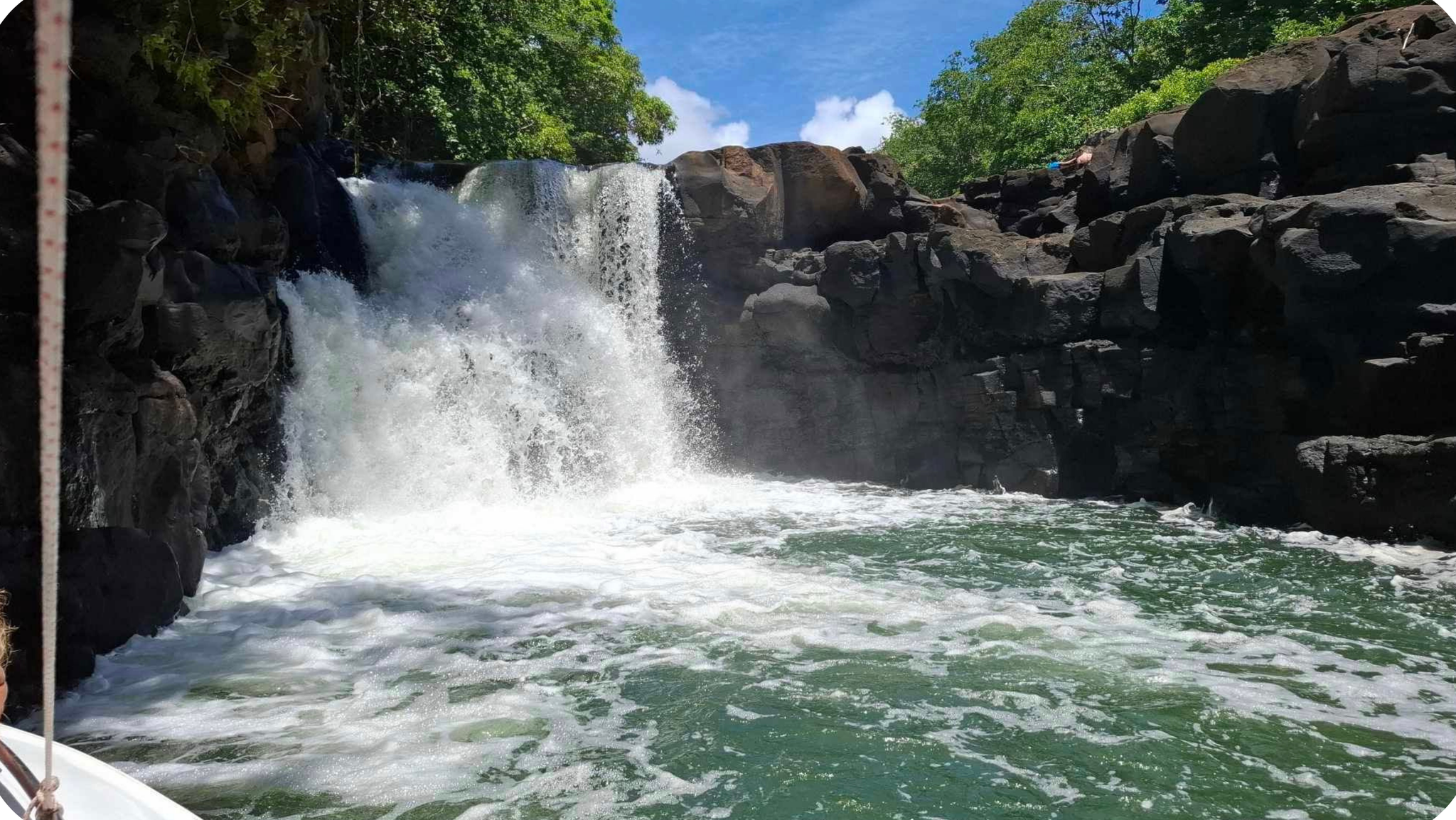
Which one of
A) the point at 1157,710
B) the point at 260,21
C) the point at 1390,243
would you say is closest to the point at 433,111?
the point at 260,21

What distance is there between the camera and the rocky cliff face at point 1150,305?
8.88 meters

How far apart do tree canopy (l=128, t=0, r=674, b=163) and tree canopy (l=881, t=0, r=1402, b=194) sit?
10.5 metres

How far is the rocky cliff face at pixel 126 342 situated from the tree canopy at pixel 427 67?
1.43 ft

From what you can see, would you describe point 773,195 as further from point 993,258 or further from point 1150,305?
point 1150,305

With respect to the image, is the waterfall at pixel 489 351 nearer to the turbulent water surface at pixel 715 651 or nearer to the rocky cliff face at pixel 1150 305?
the turbulent water surface at pixel 715 651

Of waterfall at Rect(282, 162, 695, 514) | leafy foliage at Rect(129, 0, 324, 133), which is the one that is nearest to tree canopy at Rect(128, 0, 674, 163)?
leafy foliage at Rect(129, 0, 324, 133)

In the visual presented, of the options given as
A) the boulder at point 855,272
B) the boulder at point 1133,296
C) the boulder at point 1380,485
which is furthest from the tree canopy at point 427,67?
the boulder at point 1380,485

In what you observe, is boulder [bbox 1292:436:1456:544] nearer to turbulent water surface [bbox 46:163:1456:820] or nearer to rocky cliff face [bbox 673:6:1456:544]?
rocky cliff face [bbox 673:6:1456:544]

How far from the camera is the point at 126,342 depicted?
612 cm

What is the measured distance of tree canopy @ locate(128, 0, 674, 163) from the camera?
6609 millimetres

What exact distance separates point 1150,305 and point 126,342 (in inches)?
405

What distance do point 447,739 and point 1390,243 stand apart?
9.18 m

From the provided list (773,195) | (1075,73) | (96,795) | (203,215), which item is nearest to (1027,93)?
(1075,73)

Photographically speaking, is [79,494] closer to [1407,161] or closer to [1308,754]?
[1308,754]
